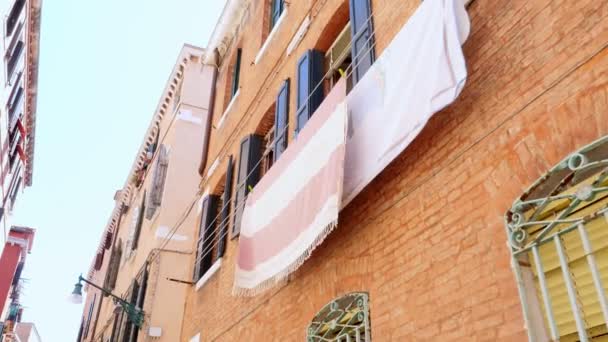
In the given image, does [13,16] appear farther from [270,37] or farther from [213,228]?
[213,228]

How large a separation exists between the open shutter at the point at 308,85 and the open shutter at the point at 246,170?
1.44 m

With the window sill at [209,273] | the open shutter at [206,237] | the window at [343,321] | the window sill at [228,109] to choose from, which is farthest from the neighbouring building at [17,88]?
the window at [343,321]

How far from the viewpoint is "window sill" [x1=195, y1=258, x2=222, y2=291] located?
8.27 metres

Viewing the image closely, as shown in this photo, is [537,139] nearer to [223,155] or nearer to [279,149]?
[279,149]

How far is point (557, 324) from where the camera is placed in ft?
9.09

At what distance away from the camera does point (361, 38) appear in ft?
19.0

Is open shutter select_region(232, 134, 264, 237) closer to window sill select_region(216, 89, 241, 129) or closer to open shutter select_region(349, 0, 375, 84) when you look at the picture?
window sill select_region(216, 89, 241, 129)

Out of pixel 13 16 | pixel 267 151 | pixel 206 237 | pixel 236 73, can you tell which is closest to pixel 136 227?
pixel 13 16

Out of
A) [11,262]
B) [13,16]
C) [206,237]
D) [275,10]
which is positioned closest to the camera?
[206,237]

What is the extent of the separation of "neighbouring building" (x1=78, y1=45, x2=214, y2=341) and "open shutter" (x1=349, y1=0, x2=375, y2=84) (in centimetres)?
589

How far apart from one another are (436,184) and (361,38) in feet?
8.16

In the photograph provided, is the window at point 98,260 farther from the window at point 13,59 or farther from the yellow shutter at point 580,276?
the yellow shutter at point 580,276

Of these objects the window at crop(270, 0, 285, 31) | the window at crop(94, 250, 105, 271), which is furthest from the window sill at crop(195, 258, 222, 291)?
the window at crop(94, 250, 105, 271)

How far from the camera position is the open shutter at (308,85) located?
677 cm
